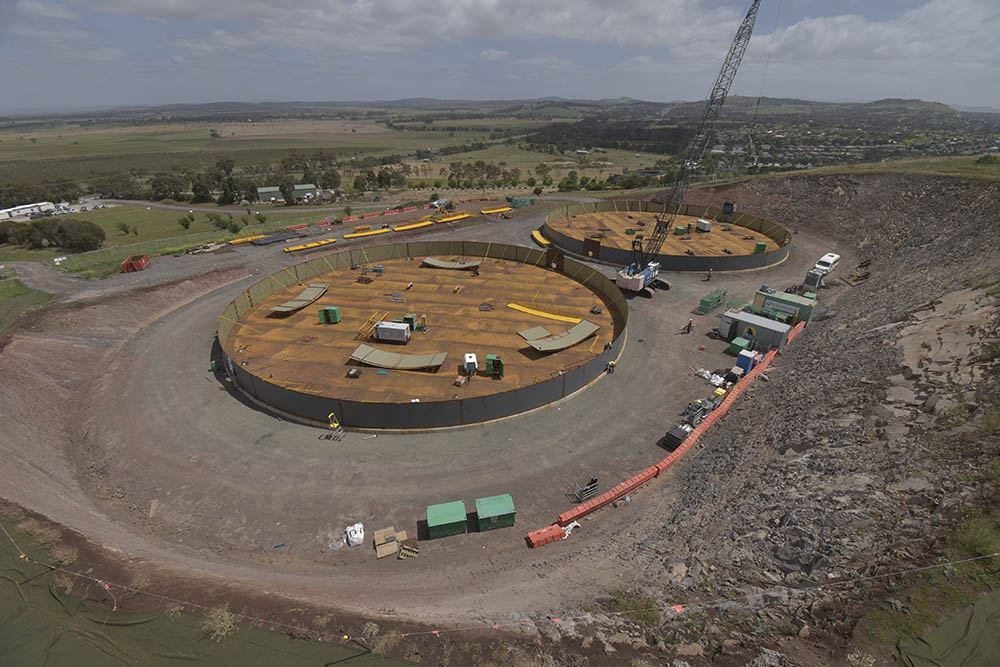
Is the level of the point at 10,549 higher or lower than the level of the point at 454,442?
higher

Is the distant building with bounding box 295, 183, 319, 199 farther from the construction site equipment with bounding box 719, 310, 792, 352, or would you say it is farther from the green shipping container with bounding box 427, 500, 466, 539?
the green shipping container with bounding box 427, 500, 466, 539

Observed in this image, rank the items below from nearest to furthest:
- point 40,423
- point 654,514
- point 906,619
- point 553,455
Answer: point 906,619
point 654,514
point 553,455
point 40,423

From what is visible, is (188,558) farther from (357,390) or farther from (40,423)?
(40,423)

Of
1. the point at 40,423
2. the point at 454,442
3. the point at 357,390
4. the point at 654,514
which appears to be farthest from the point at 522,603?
the point at 40,423

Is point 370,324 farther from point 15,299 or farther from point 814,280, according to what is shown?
point 814,280

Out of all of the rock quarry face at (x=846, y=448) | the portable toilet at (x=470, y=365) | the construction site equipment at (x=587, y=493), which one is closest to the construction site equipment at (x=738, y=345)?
the rock quarry face at (x=846, y=448)

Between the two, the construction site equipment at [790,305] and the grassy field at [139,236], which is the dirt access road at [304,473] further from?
the grassy field at [139,236]
